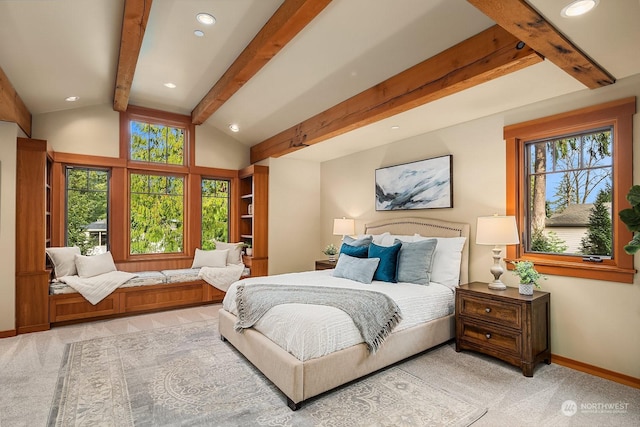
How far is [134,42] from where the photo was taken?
2945 mm

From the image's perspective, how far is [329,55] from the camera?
3.26 meters

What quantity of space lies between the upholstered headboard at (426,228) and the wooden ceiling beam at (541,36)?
5.88 feet

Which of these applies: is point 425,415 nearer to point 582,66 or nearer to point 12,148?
point 582,66

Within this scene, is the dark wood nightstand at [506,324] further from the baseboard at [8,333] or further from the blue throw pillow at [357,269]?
the baseboard at [8,333]

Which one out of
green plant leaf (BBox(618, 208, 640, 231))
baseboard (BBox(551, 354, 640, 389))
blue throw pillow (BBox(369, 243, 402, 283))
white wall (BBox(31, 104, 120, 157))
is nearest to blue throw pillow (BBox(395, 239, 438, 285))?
blue throw pillow (BBox(369, 243, 402, 283))

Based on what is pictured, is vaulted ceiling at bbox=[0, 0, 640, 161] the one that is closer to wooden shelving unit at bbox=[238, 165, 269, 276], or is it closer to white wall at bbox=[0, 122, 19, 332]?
white wall at bbox=[0, 122, 19, 332]

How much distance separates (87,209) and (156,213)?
92cm

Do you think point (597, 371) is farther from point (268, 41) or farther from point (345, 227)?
point (268, 41)

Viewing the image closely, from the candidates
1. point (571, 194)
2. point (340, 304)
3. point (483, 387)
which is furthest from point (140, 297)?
point (571, 194)

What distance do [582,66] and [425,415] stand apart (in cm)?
264

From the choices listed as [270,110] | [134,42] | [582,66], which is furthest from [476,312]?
[134,42]

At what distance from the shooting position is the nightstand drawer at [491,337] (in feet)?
9.32

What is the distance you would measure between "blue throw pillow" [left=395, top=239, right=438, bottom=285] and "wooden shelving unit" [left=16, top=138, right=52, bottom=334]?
413cm

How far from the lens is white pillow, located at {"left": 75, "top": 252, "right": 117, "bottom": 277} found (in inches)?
174
